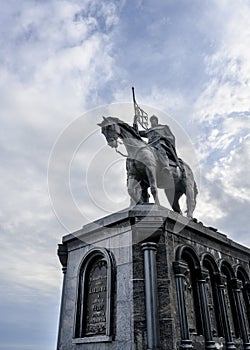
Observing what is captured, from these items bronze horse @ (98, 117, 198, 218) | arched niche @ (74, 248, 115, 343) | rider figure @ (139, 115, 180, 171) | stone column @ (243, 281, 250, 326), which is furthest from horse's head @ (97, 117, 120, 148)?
stone column @ (243, 281, 250, 326)

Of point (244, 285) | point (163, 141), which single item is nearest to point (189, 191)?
point (163, 141)

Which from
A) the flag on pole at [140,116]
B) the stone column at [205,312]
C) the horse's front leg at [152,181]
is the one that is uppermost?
the flag on pole at [140,116]

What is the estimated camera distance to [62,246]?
9.10 meters

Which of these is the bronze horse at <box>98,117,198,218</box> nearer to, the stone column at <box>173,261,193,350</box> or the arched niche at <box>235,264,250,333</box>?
the stone column at <box>173,261,193,350</box>

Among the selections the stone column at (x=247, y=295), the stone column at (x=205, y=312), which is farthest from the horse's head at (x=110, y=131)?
the stone column at (x=247, y=295)

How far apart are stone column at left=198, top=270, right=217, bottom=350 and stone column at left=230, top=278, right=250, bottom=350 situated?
1.57 meters

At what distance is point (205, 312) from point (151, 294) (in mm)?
1843

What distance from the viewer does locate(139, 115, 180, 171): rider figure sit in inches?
382

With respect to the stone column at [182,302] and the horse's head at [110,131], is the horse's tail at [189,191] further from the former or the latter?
the stone column at [182,302]

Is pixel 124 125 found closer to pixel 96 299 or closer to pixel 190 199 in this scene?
pixel 190 199

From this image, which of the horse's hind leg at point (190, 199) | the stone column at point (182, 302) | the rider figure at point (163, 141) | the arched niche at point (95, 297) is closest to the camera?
the stone column at point (182, 302)

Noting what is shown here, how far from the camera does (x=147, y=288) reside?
269 inches

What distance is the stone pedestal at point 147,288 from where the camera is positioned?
21.9 feet

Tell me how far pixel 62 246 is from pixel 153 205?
2.82m
